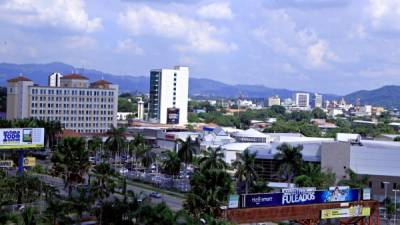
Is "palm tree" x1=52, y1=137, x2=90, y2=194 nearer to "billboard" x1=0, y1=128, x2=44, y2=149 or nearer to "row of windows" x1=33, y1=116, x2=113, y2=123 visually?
"billboard" x1=0, y1=128, x2=44, y2=149

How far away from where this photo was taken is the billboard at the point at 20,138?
71213 millimetres

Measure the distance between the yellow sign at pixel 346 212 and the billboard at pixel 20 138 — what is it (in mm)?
40124

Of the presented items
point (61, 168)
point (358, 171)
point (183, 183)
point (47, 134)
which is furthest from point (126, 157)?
point (358, 171)

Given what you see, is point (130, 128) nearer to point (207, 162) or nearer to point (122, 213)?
point (207, 162)

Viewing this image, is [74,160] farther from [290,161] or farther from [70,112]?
[70,112]

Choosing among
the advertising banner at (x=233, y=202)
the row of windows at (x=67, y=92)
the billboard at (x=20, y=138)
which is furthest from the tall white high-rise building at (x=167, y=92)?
the advertising banner at (x=233, y=202)

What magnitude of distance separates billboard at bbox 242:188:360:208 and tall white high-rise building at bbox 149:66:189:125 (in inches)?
4772

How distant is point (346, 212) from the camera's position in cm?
4528

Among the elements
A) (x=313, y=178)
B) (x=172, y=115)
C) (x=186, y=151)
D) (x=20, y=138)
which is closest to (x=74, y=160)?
(x=20, y=138)

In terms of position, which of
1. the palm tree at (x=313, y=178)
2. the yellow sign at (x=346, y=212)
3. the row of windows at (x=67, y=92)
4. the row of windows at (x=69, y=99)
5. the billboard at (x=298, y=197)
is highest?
the row of windows at (x=67, y=92)

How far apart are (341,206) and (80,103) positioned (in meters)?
89.0

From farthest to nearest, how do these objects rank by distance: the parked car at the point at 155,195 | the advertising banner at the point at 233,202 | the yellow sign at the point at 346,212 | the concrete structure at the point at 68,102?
the concrete structure at the point at 68,102, the parked car at the point at 155,195, the yellow sign at the point at 346,212, the advertising banner at the point at 233,202

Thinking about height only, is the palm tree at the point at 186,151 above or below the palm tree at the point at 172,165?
above

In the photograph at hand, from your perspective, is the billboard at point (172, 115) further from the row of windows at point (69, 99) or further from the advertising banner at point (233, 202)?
the advertising banner at point (233, 202)
